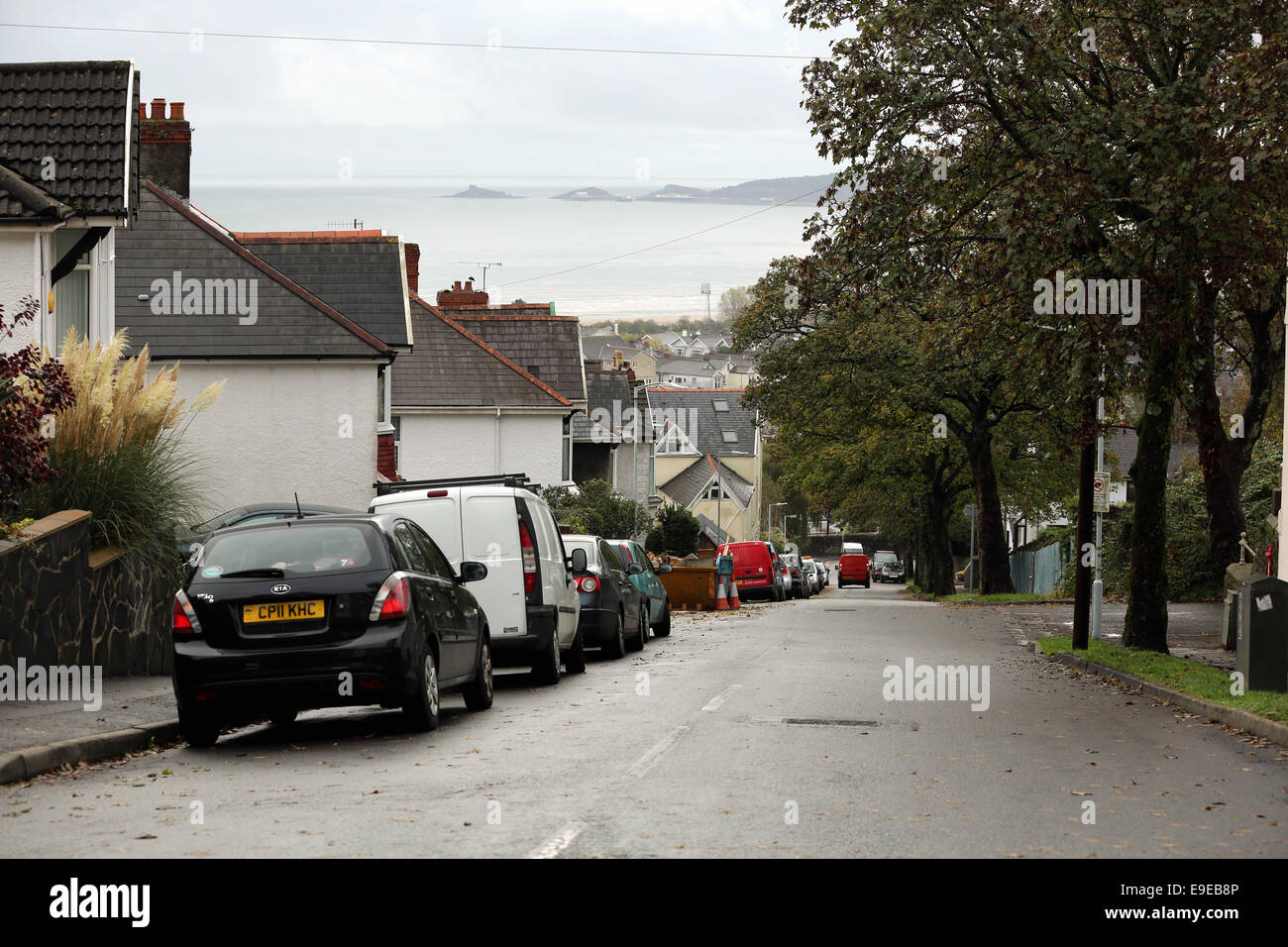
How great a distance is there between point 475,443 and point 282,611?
34.2 metres

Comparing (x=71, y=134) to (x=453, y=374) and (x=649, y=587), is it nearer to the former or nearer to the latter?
(x=649, y=587)

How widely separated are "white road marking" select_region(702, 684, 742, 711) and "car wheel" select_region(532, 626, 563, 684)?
77.0 inches

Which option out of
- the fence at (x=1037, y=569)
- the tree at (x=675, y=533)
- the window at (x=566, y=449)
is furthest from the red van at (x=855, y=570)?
the window at (x=566, y=449)

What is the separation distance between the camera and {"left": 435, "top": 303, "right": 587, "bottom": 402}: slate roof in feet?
171

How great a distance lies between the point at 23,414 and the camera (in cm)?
1312

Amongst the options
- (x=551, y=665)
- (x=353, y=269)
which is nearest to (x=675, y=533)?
(x=353, y=269)

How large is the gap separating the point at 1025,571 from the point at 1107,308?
44.6 metres

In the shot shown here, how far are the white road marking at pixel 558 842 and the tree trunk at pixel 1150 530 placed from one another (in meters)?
14.5

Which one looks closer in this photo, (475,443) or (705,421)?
(475,443)

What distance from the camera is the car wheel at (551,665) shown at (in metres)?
16.7
